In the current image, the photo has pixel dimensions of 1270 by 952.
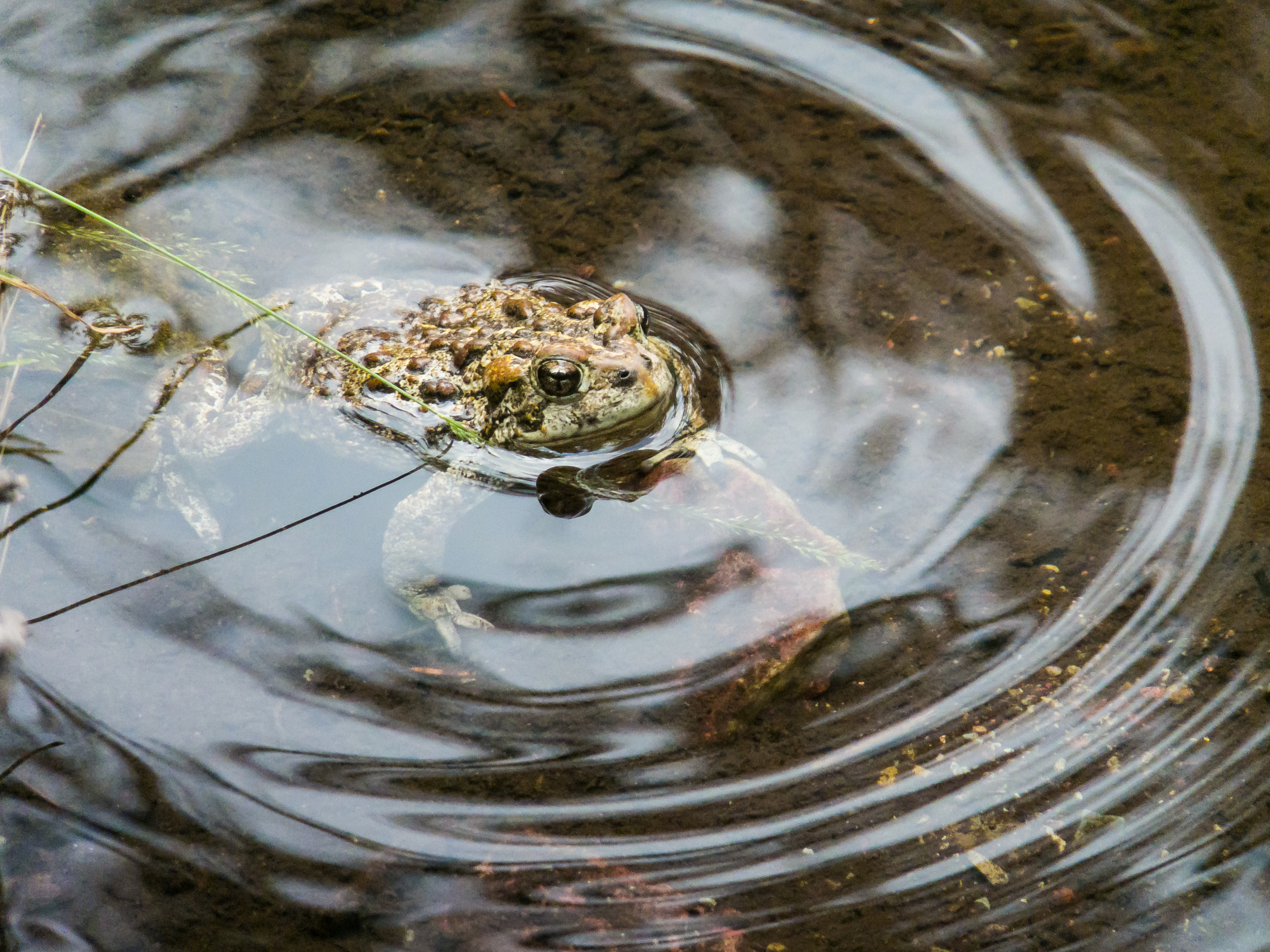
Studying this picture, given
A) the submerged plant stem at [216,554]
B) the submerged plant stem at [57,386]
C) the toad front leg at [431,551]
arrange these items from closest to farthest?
the submerged plant stem at [216,554] → the toad front leg at [431,551] → the submerged plant stem at [57,386]

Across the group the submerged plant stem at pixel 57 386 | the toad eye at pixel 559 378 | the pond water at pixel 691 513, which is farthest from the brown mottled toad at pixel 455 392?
the submerged plant stem at pixel 57 386

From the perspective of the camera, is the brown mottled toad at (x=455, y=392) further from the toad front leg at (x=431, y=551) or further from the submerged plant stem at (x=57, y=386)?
the submerged plant stem at (x=57, y=386)

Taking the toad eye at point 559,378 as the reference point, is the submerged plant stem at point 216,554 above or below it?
below

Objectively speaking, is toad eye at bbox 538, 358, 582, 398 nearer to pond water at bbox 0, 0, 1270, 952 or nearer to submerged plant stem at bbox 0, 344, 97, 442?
pond water at bbox 0, 0, 1270, 952

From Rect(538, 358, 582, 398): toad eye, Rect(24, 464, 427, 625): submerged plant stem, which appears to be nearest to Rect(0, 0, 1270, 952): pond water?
Rect(24, 464, 427, 625): submerged plant stem

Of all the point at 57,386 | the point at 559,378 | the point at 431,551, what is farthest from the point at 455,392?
the point at 57,386

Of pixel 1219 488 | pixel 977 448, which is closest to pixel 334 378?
pixel 977 448
